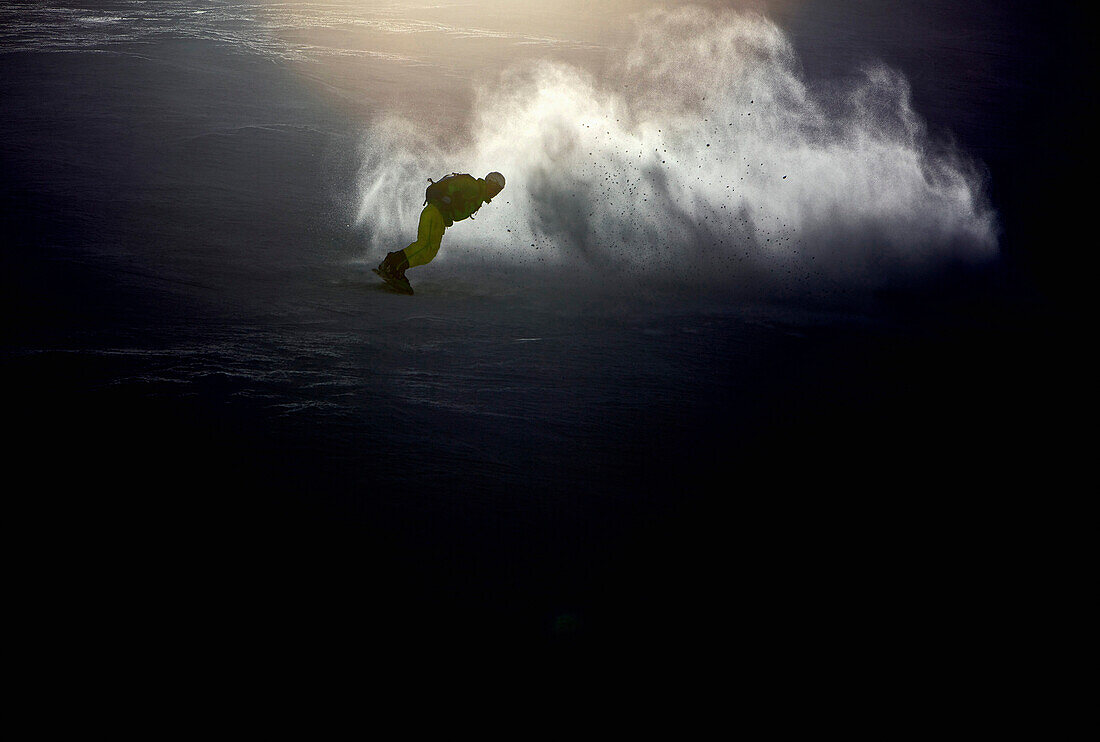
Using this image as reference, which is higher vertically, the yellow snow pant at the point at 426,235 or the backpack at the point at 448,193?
the backpack at the point at 448,193

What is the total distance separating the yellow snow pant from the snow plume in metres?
1.38

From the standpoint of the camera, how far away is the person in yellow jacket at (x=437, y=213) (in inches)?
343

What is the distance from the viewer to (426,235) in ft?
29.5

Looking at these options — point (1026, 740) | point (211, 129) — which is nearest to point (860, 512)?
point (1026, 740)

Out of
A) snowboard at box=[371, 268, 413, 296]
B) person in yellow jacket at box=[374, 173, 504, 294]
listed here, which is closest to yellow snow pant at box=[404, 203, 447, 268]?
person in yellow jacket at box=[374, 173, 504, 294]

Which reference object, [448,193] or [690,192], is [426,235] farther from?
[690,192]

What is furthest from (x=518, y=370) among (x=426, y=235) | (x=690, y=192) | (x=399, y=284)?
(x=690, y=192)

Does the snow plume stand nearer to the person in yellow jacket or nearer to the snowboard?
the person in yellow jacket

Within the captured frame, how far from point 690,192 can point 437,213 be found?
4.66m

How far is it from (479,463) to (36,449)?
230 cm

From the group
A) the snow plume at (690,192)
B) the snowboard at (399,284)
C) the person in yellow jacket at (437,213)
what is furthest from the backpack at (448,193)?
the snow plume at (690,192)

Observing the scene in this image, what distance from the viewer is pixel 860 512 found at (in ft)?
17.7

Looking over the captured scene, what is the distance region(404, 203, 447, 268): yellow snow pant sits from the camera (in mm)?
8961

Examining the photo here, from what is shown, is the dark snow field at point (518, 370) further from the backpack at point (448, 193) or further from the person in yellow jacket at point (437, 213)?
the backpack at point (448, 193)
